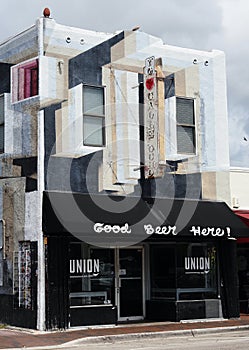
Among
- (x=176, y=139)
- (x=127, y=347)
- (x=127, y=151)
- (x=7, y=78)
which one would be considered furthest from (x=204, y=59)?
(x=127, y=347)

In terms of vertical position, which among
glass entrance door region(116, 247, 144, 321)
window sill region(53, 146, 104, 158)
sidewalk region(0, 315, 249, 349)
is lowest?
sidewalk region(0, 315, 249, 349)

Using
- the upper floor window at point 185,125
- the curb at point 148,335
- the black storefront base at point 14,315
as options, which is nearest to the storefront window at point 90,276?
the black storefront base at point 14,315

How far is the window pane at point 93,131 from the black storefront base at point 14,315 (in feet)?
14.9

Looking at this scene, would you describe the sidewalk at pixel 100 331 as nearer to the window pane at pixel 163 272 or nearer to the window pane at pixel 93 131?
the window pane at pixel 163 272

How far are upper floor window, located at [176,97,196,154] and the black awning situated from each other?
5.24ft

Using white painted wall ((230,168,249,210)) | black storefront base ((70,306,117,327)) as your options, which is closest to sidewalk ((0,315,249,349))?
black storefront base ((70,306,117,327))

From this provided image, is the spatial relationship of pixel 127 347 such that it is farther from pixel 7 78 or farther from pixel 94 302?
pixel 7 78

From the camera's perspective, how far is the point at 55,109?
18.4m

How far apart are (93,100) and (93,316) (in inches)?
222

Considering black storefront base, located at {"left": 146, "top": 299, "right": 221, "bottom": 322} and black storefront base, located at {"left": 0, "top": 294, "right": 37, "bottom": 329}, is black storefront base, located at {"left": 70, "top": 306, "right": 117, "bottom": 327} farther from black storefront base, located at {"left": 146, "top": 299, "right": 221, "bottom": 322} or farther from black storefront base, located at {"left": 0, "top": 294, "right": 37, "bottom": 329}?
black storefront base, located at {"left": 146, "top": 299, "right": 221, "bottom": 322}

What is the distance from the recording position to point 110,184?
1873cm

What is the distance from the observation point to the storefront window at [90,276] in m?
18.2

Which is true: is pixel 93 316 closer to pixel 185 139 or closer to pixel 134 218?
pixel 134 218

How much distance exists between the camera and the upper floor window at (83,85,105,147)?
1878 centimetres
